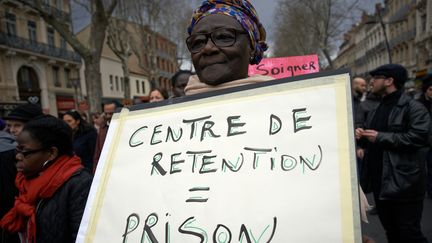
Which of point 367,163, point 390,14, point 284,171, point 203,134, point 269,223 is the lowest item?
point 367,163

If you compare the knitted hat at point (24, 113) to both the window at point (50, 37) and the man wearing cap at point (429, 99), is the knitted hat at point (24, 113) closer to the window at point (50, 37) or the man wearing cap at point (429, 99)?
the man wearing cap at point (429, 99)

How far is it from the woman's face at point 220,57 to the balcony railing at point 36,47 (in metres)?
23.6

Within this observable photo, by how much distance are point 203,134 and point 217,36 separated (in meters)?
0.43

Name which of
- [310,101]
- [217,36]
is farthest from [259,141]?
[217,36]

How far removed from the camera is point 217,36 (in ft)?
4.10

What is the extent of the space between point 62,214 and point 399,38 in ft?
139

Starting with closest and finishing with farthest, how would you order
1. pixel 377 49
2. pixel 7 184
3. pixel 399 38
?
pixel 7 184 < pixel 399 38 < pixel 377 49

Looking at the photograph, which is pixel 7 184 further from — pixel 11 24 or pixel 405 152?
pixel 11 24

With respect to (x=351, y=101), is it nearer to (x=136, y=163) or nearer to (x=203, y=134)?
(x=203, y=134)

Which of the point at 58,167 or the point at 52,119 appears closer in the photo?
the point at 58,167

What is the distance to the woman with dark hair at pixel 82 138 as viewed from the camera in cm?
445

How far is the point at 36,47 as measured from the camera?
23859 millimetres

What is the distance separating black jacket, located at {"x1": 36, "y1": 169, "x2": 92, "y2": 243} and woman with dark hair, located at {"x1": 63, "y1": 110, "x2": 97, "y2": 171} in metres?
2.77

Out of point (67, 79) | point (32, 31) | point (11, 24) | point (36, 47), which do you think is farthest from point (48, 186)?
point (67, 79)
